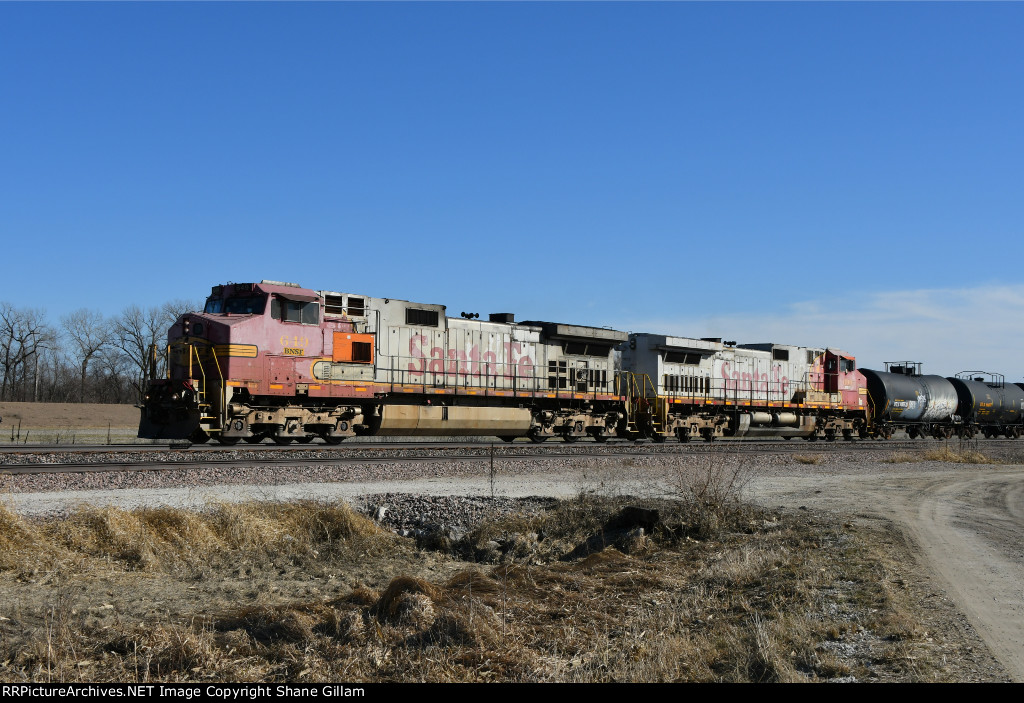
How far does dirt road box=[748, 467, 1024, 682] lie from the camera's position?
671 centimetres

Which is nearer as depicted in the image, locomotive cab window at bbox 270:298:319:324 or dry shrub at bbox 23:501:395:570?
dry shrub at bbox 23:501:395:570

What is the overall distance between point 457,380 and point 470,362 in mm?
836

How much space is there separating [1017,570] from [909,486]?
877cm

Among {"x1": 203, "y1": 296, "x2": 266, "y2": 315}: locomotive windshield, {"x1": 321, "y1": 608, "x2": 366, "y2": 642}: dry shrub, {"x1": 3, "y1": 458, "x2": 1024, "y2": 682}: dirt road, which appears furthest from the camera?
{"x1": 203, "y1": 296, "x2": 266, "y2": 315}: locomotive windshield

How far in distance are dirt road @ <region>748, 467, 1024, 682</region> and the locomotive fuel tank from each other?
62.5 ft

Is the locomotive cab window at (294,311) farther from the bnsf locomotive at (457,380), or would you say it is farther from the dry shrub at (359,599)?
the dry shrub at (359,599)

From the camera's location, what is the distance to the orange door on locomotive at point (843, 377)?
126ft

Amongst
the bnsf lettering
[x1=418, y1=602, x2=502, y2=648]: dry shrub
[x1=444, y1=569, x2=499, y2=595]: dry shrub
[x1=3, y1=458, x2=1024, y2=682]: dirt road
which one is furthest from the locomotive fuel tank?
[x1=418, y1=602, x2=502, y2=648]: dry shrub

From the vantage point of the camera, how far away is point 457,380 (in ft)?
81.9

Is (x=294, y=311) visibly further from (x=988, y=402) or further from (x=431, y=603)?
(x=988, y=402)

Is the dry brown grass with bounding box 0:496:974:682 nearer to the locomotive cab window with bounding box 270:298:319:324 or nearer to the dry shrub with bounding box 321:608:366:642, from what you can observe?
the dry shrub with bounding box 321:608:366:642

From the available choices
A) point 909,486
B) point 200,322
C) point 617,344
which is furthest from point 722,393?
point 200,322

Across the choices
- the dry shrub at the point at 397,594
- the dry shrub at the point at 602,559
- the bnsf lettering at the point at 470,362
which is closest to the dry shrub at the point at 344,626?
the dry shrub at the point at 397,594

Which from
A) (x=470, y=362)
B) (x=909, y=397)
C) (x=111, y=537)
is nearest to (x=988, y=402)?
(x=909, y=397)
